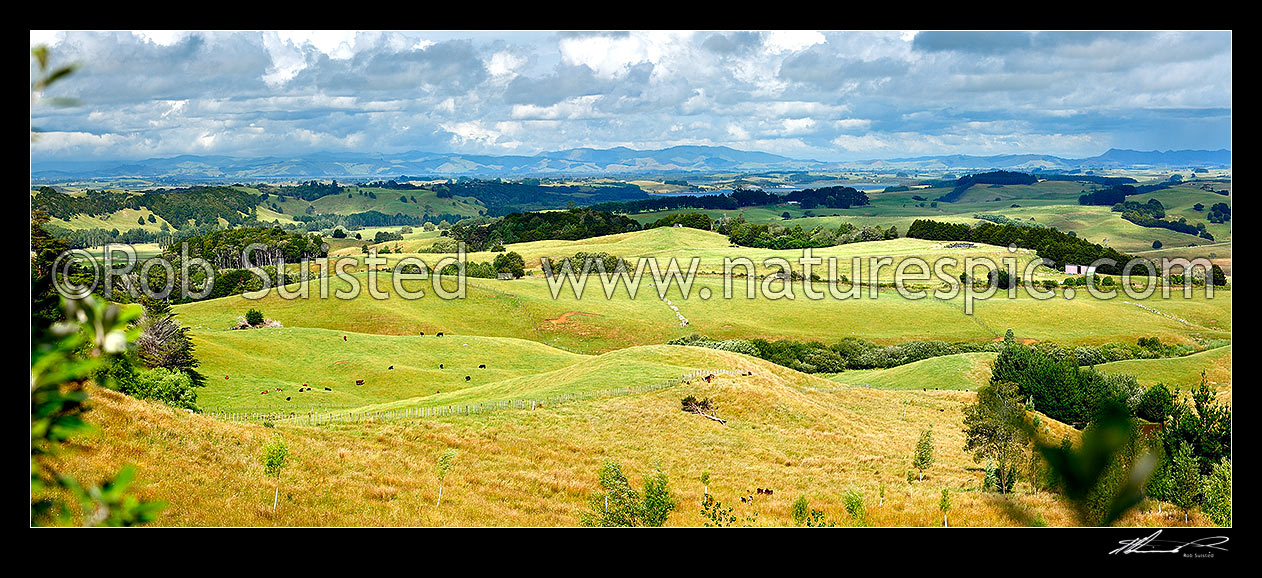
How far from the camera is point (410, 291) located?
56.9 metres

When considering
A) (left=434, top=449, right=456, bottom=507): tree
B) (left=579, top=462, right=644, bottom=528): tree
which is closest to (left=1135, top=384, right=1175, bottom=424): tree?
(left=579, top=462, right=644, bottom=528): tree

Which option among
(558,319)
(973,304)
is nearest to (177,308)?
(558,319)

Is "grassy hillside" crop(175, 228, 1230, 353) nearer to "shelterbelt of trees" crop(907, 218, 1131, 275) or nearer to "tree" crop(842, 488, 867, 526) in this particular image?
"shelterbelt of trees" crop(907, 218, 1131, 275)

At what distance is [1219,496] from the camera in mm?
10469

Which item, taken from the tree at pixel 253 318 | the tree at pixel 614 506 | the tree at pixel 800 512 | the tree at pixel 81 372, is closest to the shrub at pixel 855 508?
the tree at pixel 800 512

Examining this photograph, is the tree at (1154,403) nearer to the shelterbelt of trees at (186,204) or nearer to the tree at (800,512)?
the tree at (800,512)
